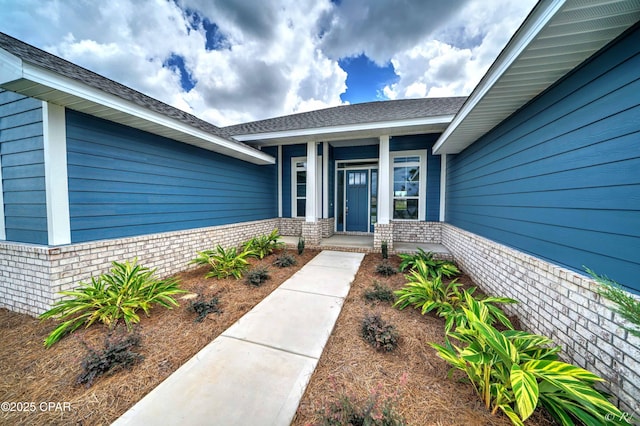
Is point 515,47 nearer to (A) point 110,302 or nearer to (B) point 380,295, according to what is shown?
(B) point 380,295

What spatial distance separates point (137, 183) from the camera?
380 cm

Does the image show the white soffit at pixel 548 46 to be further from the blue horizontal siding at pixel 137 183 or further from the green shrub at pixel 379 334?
the blue horizontal siding at pixel 137 183

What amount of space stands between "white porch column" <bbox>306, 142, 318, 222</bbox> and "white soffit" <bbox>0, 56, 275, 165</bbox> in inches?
106

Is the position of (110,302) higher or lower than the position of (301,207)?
lower

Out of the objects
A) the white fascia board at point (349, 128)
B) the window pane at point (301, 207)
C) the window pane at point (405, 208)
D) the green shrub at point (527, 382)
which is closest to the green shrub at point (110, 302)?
the green shrub at point (527, 382)

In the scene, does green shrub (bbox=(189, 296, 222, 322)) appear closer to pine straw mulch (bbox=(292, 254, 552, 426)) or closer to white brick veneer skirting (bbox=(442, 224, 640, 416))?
pine straw mulch (bbox=(292, 254, 552, 426))

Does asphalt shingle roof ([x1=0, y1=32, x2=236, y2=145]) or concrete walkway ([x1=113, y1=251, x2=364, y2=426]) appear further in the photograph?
asphalt shingle roof ([x1=0, y1=32, x2=236, y2=145])

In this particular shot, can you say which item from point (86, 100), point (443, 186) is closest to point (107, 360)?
point (86, 100)

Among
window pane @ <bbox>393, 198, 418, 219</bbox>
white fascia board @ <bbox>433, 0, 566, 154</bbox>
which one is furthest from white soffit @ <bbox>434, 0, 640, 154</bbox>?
window pane @ <bbox>393, 198, 418, 219</bbox>

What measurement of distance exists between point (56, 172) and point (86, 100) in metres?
1.05

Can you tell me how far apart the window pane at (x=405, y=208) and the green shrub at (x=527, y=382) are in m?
5.37

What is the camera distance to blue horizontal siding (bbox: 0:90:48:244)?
114 inches

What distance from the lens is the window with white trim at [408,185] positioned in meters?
6.81

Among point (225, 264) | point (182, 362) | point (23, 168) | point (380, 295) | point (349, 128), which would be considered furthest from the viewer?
point (349, 128)
